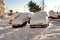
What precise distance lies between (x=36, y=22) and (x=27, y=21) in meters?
2.27

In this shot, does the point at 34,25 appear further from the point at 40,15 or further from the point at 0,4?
the point at 0,4

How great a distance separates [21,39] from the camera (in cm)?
1312

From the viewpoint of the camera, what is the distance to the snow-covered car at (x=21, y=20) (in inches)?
952

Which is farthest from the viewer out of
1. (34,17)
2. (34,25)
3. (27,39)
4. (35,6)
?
(35,6)

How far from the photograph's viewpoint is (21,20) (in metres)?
24.8

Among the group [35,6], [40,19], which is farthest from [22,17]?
[35,6]

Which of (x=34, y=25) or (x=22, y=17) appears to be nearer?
(x=34, y=25)

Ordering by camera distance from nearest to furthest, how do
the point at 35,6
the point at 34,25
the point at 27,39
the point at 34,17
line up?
the point at 27,39 < the point at 34,25 < the point at 34,17 < the point at 35,6

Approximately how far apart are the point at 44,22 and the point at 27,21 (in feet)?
9.47

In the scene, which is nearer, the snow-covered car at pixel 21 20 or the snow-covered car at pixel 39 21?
the snow-covered car at pixel 39 21

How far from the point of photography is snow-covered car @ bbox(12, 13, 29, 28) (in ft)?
79.3

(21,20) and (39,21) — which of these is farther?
(21,20)

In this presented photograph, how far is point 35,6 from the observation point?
76.5m

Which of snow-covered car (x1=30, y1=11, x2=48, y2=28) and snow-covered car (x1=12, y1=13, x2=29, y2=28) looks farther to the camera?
snow-covered car (x1=12, y1=13, x2=29, y2=28)
